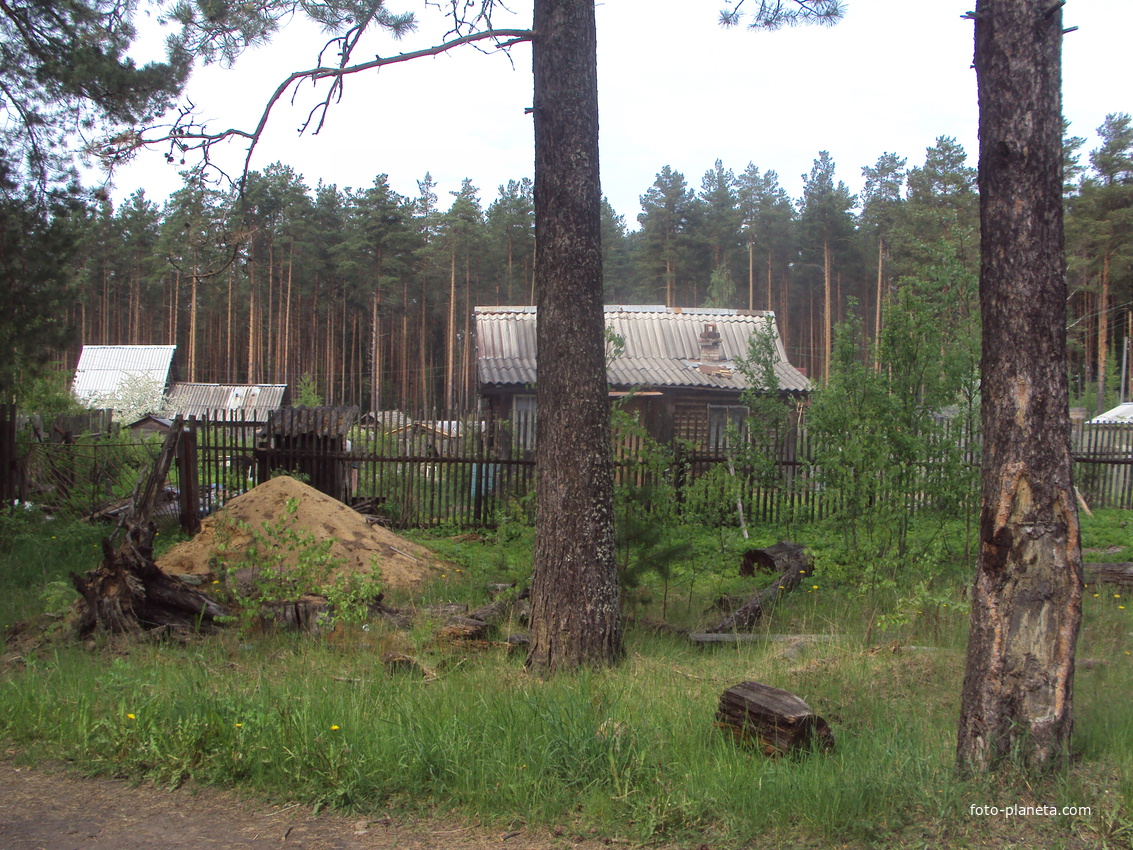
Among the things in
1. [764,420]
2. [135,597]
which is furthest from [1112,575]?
[135,597]

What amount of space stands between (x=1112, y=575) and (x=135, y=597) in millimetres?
9300

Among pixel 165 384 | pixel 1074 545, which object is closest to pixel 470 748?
pixel 1074 545

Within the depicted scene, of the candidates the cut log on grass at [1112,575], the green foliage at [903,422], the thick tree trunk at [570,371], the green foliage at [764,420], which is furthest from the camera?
the green foliage at [764,420]

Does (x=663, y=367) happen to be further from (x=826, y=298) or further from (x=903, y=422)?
(x=826, y=298)

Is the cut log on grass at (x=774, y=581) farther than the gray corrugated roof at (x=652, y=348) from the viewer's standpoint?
No

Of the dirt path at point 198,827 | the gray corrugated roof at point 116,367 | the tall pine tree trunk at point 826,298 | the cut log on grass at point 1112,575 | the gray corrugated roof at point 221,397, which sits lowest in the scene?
the dirt path at point 198,827

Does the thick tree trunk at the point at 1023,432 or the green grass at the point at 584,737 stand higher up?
the thick tree trunk at the point at 1023,432

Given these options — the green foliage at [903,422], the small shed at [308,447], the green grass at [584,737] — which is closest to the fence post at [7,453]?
the small shed at [308,447]

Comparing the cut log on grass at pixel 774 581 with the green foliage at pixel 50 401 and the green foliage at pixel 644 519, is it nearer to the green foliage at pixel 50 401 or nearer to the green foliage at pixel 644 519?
the green foliage at pixel 644 519

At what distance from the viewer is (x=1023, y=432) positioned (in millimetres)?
3617

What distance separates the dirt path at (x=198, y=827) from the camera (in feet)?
11.4

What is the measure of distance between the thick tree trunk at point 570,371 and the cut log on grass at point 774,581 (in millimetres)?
1653

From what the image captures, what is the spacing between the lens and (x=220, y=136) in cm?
657

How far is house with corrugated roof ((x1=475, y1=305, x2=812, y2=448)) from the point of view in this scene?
20.8 meters
